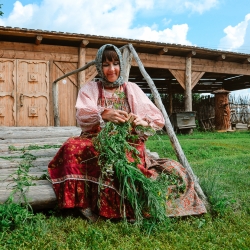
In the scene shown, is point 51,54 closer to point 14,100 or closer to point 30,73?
point 30,73

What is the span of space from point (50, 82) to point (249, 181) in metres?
6.95

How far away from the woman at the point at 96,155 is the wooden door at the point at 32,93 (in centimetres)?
671

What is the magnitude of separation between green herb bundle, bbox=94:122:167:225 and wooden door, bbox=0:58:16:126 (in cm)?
719

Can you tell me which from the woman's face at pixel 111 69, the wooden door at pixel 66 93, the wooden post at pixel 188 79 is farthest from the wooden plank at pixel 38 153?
the wooden post at pixel 188 79

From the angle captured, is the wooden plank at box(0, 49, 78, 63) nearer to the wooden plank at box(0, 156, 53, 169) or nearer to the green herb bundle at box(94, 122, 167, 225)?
the wooden plank at box(0, 156, 53, 169)

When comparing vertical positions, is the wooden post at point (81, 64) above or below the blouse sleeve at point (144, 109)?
above

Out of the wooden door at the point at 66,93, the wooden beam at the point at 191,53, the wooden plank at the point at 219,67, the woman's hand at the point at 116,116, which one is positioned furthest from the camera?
the wooden plank at the point at 219,67

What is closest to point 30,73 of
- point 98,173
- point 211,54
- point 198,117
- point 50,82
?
point 50,82

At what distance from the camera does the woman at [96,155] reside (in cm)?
251

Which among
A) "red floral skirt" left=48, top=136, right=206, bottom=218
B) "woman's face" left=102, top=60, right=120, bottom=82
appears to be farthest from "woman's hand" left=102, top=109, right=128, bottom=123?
"woman's face" left=102, top=60, right=120, bottom=82

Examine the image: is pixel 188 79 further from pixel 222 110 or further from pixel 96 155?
pixel 96 155

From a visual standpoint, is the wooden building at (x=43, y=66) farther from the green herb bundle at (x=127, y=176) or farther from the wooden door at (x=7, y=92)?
the green herb bundle at (x=127, y=176)

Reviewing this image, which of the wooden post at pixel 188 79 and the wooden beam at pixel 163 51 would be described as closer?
the wooden beam at pixel 163 51

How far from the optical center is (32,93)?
370 inches
